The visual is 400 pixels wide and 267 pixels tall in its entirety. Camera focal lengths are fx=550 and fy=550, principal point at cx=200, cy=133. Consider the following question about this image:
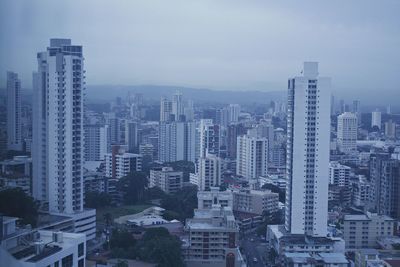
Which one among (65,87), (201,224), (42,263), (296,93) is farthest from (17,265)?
(296,93)

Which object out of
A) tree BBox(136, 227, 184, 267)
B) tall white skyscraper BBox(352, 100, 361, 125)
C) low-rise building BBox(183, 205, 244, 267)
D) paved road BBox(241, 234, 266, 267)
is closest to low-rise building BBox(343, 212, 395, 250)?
paved road BBox(241, 234, 266, 267)

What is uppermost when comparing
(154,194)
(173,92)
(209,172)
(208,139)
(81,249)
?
(173,92)

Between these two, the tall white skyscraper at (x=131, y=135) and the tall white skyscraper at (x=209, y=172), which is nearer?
the tall white skyscraper at (x=209, y=172)

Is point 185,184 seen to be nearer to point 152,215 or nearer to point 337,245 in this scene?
point 152,215

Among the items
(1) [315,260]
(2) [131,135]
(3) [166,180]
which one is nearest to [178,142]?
(2) [131,135]

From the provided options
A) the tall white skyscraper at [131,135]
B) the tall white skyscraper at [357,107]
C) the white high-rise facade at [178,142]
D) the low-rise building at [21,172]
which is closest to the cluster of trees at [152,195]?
the low-rise building at [21,172]

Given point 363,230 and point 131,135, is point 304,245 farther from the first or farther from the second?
point 131,135

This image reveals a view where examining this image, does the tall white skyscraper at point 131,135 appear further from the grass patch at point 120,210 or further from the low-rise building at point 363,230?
the low-rise building at point 363,230
